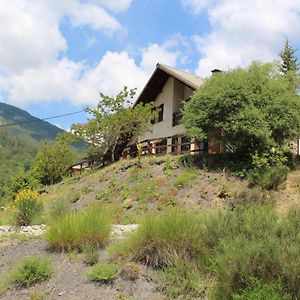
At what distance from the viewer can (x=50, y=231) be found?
32.1 ft

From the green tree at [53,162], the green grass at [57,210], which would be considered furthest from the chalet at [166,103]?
the green grass at [57,210]

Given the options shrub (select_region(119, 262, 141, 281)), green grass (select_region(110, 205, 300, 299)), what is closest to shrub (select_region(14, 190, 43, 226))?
green grass (select_region(110, 205, 300, 299))

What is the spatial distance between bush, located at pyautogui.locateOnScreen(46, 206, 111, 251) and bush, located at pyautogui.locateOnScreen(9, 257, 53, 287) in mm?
962

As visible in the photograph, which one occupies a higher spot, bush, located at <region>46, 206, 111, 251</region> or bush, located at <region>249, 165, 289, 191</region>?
bush, located at <region>249, 165, 289, 191</region>

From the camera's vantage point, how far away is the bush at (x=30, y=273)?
817 cm

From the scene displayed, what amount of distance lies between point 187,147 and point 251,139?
988 centimetres

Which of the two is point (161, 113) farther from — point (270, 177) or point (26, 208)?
point (26, 208)

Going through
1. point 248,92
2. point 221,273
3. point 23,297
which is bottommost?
point 23,297

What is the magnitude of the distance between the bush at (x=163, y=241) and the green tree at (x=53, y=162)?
A: 2776cm

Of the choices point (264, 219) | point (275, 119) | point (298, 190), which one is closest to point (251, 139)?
point (275, 119)

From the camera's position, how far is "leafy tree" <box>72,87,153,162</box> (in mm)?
29562

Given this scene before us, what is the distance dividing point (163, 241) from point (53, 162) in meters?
29.4

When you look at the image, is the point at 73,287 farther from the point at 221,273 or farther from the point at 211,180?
the point at 211,180

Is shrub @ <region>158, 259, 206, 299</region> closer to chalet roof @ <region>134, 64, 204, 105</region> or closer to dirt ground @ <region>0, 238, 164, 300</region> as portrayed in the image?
dirt ground @ <region>0, 238, 164, 300</region>
